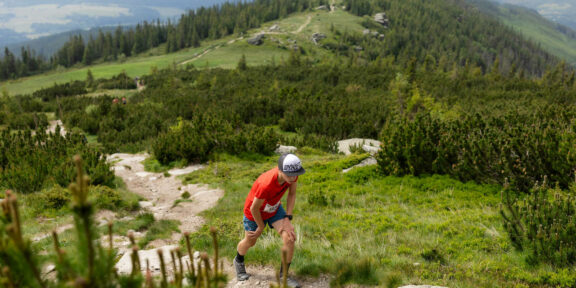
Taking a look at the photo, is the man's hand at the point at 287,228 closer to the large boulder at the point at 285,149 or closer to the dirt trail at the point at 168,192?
the dirt trail at the point at 168,192

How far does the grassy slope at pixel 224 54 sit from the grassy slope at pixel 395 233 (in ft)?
194

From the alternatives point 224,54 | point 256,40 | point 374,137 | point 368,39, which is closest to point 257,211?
point 374,137

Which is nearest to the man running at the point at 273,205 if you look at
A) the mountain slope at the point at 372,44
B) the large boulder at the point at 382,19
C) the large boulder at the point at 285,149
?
the large boulder at the point at 285,149

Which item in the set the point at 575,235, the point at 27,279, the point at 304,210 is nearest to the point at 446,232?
the point at 575,235

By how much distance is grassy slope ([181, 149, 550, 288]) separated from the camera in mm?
4250

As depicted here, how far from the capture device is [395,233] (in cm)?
571

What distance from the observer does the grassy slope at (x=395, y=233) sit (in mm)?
4250

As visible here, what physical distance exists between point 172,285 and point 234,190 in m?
7.94

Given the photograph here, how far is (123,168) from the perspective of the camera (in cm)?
1286

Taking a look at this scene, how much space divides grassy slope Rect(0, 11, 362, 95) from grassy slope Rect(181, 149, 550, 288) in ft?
194

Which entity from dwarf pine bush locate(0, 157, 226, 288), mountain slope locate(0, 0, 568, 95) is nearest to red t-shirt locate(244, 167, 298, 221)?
dwarf pine bush locate(0, 157, 226, 288)

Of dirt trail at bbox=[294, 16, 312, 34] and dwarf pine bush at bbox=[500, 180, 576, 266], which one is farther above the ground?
dirt trail at bbox=[294, 16, 312, 34]

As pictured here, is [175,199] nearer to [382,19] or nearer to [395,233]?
[395,233]

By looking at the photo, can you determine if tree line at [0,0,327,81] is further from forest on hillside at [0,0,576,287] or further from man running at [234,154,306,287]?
man running at [234,154,306,287]
